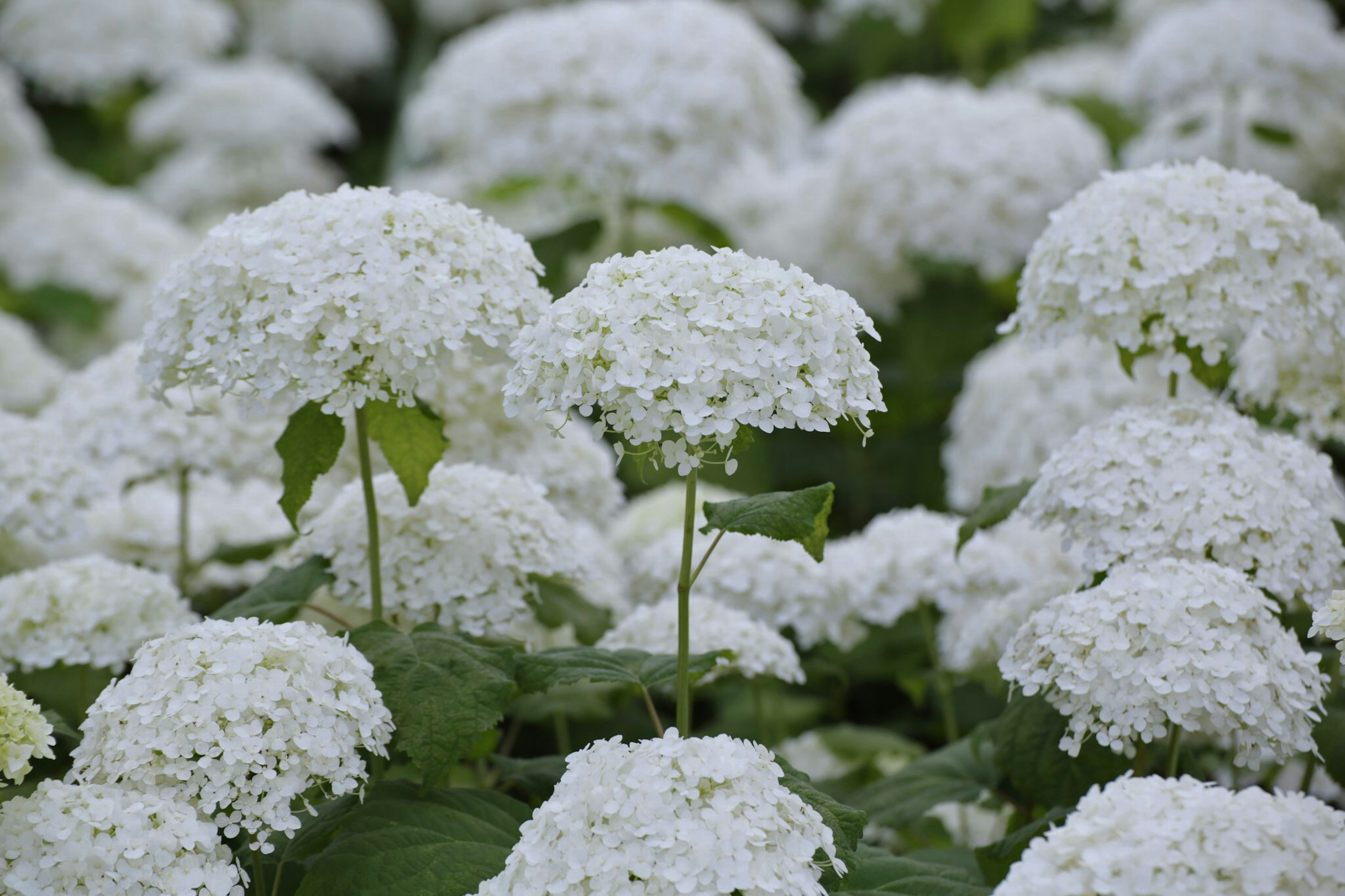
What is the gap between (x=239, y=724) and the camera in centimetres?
182

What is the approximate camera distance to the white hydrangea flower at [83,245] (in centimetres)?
538

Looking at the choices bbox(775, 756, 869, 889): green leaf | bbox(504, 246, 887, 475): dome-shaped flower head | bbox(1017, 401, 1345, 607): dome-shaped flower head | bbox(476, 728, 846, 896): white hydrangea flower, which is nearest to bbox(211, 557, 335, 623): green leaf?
bbox(504, 246, 887, 475): dome-shaped flower head

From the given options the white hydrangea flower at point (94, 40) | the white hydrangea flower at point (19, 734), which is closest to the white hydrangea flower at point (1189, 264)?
the white hydrangea flower at point (19, 734)

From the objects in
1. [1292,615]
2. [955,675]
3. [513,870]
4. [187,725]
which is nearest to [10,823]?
[187,725]

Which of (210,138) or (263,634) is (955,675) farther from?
(210,138)

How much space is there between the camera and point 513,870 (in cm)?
170

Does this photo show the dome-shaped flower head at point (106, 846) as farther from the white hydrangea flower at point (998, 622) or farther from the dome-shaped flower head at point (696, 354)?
the white hydrangea flower at point (998, 622)

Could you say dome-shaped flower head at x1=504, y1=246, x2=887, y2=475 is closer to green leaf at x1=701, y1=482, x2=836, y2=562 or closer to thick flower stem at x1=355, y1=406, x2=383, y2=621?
green leaf at x1=701, y1=482, x2=836, y2=562

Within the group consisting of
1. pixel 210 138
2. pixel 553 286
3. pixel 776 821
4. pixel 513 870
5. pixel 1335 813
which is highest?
pixel 1335 813

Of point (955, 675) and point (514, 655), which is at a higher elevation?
point (514, 655)

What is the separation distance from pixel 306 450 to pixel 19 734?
0.66 meters

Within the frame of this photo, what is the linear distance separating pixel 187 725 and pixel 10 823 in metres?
0.24

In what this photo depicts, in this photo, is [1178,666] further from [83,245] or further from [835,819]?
[83,245]

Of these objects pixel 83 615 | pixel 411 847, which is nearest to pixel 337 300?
pixel 411 847
